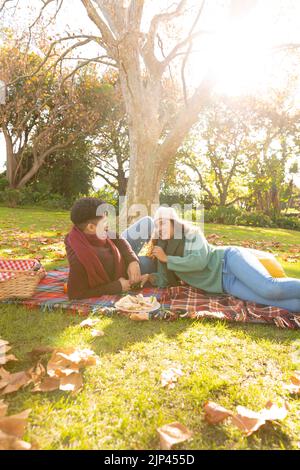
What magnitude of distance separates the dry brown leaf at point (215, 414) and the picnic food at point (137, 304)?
5.28 feet

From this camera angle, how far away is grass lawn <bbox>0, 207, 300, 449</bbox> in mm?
1752

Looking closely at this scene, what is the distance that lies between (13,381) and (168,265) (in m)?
2.38

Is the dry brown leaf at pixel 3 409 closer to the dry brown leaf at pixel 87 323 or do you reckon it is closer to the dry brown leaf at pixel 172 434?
the dry brown leaf at pixel 172 434

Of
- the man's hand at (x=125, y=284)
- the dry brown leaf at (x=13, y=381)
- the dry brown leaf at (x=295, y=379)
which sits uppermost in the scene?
the man's hand at (x=125, y=284)

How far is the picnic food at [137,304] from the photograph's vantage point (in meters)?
3.48

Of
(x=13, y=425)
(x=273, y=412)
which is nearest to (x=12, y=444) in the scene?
(x=13, y=425)

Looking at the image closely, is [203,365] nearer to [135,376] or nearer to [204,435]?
[135,376]

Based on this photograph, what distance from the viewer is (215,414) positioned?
1868 millimetres

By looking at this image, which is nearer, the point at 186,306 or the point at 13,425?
the point at 13,425

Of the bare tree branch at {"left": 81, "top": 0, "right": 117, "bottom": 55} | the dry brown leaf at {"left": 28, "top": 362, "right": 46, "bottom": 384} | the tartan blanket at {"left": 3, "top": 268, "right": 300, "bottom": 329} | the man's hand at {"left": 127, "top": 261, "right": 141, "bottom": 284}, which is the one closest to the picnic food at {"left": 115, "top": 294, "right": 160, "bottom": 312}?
the tartan blanket at {"left": 3, "top": 268, "right": 300, "bottom": 329}

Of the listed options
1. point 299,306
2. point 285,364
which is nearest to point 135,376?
point 285,364

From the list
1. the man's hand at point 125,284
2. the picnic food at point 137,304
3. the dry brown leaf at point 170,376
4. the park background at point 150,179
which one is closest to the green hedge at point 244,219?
the park background at point 150,179

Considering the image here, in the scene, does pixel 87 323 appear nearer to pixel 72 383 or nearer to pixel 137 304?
pixel 137 304

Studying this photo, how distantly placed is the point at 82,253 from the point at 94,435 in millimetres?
2284
